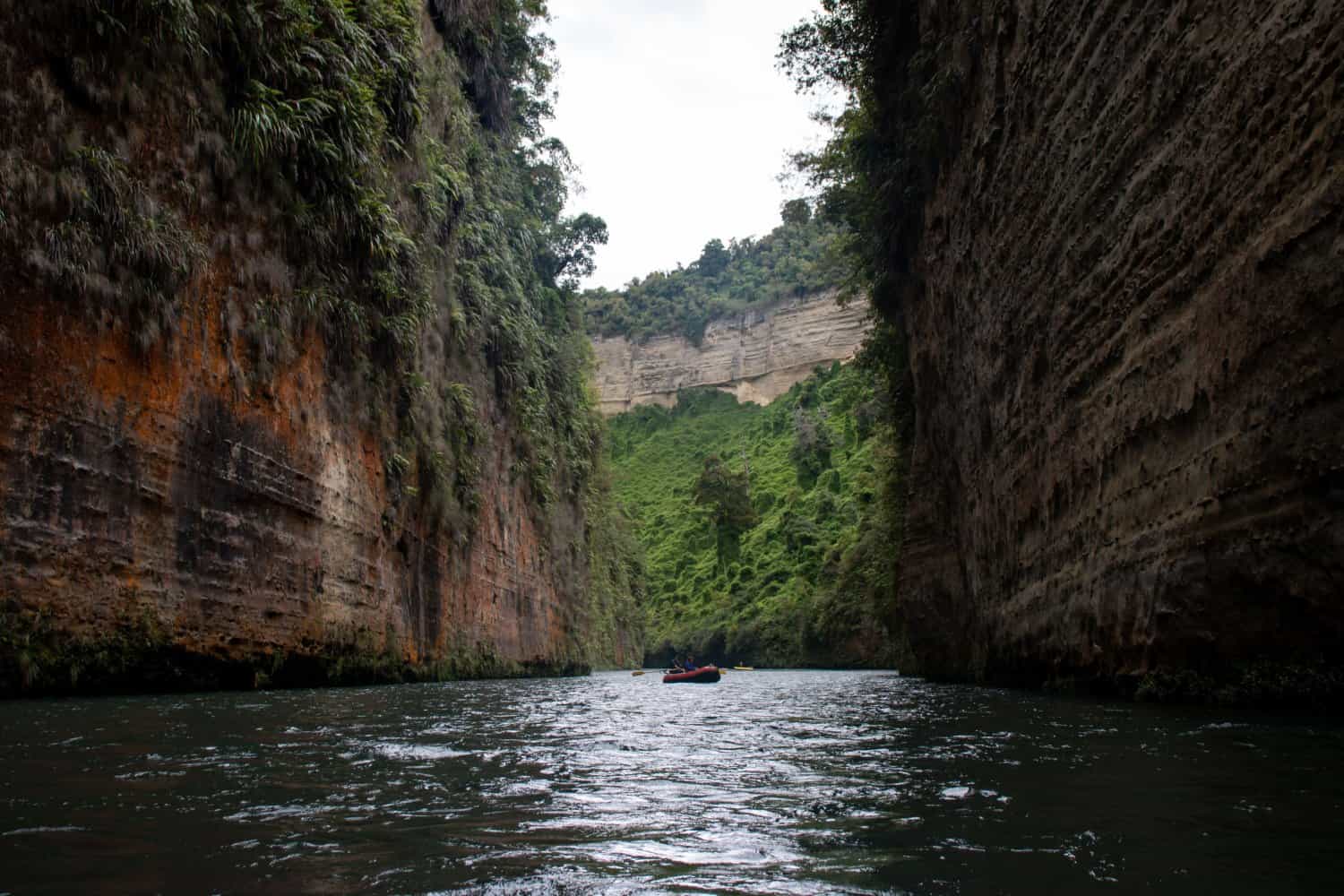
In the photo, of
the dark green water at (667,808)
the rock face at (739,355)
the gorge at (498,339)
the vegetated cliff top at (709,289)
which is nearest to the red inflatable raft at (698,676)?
the gorge at (498,339)

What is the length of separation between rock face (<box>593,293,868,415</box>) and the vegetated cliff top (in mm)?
986

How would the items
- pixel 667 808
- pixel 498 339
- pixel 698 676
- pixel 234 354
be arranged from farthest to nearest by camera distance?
1. pixel 498 339
2. pixel 698 676
3. pixel 234 354
4. pixel 667 808

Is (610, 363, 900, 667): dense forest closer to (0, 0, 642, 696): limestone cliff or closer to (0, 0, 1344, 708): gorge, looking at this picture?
(0, 0, 1344, 708): gorge

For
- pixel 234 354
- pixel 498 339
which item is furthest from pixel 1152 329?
pixel 498 339

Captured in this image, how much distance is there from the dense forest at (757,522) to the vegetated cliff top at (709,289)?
294 inches

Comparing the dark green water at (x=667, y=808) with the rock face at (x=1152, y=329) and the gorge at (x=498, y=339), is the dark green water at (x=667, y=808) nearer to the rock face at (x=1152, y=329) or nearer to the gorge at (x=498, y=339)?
the rock face at (x=1152, y=329)

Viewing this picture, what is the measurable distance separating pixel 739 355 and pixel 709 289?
34.2ft

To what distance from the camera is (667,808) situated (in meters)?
4.05

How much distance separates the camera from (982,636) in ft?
51.1

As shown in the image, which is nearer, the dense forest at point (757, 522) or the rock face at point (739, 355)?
the dense forest at point (757, 522)

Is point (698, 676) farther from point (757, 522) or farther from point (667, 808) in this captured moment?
point (757, 522)

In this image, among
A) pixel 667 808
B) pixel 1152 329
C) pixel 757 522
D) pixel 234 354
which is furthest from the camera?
pixel 757 522

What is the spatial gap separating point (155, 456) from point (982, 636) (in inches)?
502

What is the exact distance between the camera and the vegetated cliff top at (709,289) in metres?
80.4
